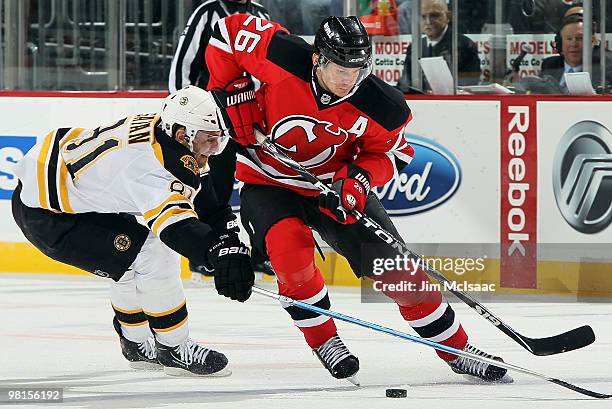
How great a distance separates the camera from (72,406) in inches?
155

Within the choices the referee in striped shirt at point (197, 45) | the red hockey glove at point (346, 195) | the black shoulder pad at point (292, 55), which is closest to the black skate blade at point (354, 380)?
the red hockey glove at point (346, 195)

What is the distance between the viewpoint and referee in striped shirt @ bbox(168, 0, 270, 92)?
21.7ft

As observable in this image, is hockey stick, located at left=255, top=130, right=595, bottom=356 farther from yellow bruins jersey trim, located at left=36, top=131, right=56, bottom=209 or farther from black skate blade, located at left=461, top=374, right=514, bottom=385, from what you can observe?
yellow bruins jersey trim, located at left=36, top=131, right=56, bottom=209

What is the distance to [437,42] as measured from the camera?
694cm

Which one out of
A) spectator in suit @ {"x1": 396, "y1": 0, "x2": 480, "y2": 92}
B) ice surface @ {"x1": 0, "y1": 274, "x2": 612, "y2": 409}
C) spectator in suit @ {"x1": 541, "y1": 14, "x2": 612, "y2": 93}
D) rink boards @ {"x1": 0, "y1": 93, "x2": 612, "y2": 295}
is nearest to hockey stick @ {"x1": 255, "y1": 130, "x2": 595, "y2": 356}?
ice surface @ {"x1": 0, "y1": 274, "x2": 612, "y2": 409}

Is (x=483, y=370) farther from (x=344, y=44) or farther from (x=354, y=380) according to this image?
(x=344, y=44)

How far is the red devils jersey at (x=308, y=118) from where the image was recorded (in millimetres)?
4410

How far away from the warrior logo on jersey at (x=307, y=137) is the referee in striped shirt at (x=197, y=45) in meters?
2.20

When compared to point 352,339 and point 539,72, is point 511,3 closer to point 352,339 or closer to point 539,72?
point 539,72

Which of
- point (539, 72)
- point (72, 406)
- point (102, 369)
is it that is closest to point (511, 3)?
point (539, 72)

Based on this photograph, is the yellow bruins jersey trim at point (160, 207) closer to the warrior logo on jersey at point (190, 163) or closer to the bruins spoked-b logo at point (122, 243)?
the warrior logo on jersey at point (190, 163)

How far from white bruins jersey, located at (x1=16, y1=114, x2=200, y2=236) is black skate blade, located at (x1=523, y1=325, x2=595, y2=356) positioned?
1213 millimetres

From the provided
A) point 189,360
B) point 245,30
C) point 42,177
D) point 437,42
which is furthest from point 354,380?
point 437,42

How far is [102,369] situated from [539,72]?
2954mm
